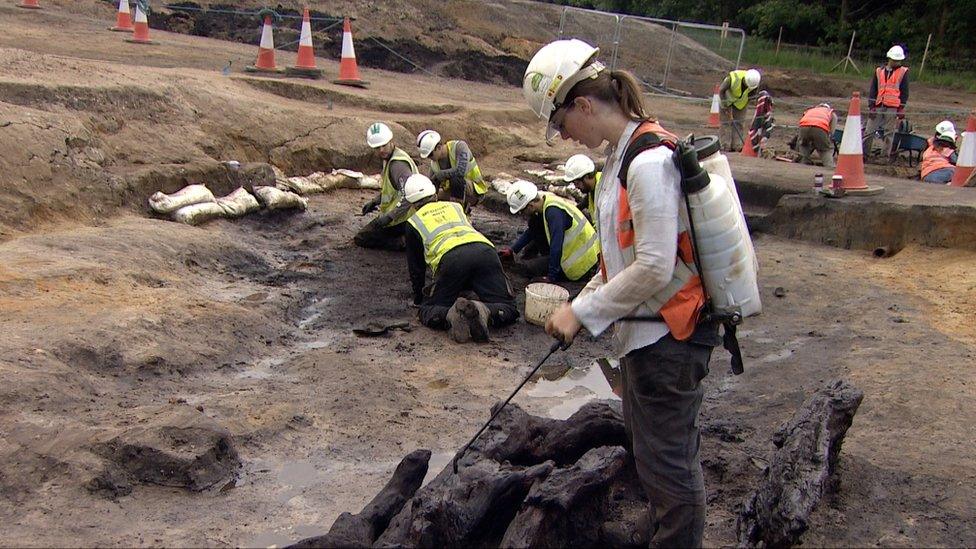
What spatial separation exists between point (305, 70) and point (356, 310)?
7.08 meters

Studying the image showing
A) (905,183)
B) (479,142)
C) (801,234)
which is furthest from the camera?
(479,142)

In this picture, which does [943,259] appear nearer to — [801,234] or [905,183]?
[801,234]

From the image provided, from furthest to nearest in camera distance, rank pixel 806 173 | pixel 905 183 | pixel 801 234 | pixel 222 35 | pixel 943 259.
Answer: pixel 222 35 → pixel 806 173 → pixel 905 183 → pixel 801 234 → pixel 943 259

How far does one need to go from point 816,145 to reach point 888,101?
6.24ft

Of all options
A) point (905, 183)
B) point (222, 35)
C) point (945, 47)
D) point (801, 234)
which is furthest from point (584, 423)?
point (945, 47)

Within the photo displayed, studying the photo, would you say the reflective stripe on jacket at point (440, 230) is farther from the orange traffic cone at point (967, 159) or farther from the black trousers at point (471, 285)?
the orange traffic cone at point (967, 159)

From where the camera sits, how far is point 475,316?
6.18 meters

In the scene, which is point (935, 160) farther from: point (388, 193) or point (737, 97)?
point (388, 193)

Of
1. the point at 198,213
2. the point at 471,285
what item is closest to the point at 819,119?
the point at 471,285

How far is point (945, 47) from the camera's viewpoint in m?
26.1

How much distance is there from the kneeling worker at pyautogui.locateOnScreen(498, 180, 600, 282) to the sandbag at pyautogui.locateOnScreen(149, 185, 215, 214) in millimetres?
2879

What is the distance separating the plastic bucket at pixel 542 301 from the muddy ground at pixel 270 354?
14 cm

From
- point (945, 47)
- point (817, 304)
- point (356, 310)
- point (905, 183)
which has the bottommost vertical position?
point (356, 310)

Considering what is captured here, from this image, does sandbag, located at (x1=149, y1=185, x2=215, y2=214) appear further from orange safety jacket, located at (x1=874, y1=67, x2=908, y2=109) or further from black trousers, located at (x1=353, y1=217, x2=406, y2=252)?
orange safety jacket, located at (x1=874, y1=67, x2=908, y2=109)
